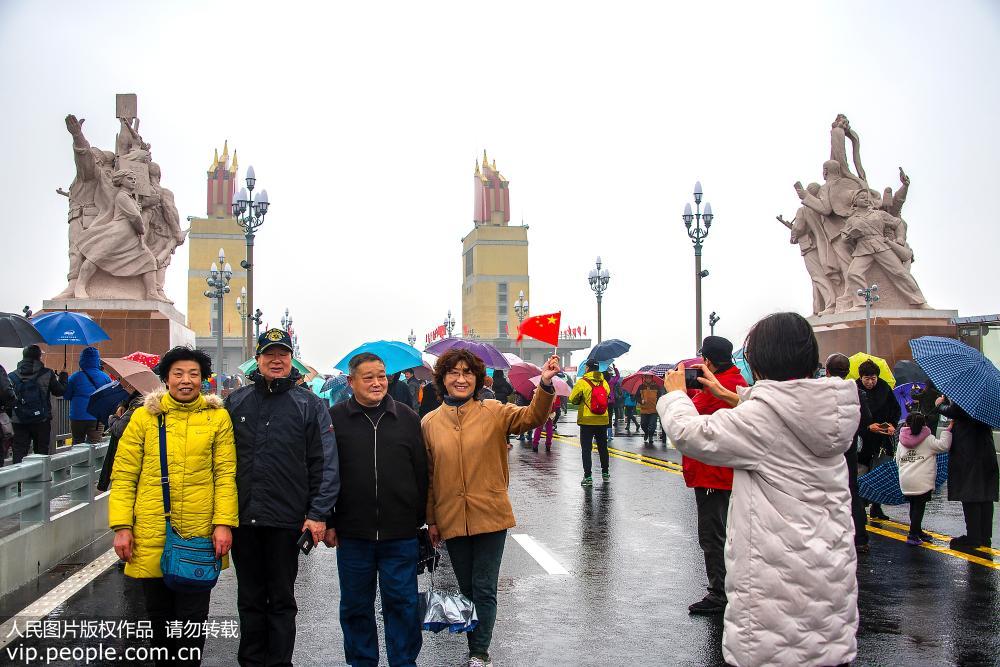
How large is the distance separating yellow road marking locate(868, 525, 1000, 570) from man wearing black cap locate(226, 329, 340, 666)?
20.3 feet

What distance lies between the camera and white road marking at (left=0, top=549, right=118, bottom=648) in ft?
20.0

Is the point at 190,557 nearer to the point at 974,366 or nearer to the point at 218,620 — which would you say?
the point at 218,620

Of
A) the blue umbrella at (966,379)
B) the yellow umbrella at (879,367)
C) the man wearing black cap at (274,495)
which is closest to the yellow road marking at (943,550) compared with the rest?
the blue umbrella at (966,379)

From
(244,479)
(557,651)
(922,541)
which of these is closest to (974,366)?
(922,541)

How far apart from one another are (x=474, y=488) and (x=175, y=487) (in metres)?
1.58

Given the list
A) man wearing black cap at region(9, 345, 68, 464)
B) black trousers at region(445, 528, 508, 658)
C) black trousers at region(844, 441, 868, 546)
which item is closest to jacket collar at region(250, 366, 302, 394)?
black trousers at region(445, 528, 508, 658)

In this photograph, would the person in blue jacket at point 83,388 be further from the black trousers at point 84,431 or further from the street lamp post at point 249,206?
the street lamp post at point 249,206

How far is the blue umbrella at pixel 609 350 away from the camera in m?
16.3

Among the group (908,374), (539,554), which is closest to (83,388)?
(539,554)

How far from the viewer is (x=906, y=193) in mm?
32312

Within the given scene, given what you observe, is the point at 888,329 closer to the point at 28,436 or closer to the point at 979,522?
the point at 979,522

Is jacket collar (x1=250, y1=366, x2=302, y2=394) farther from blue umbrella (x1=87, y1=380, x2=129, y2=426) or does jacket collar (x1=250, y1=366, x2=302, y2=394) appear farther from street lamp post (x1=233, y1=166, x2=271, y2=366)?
street lamp post (x1=233, y1=166, x2=271, y2=366)

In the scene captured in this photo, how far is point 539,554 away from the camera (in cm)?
892

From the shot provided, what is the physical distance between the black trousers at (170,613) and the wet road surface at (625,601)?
32.1 inches
